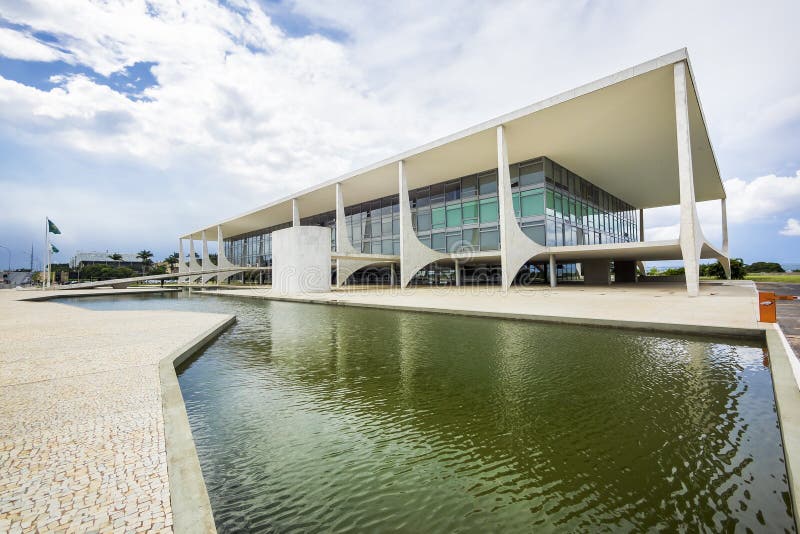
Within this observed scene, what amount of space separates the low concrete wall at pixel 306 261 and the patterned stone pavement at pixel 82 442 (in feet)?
65.9

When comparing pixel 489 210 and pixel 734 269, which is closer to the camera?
pixel 489 210

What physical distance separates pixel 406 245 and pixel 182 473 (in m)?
25.3

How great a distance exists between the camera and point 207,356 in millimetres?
7129

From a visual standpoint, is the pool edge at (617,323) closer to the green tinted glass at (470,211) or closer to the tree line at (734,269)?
the green tinted glass at (470,211)

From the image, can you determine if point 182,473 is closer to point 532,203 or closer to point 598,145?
point 532,203

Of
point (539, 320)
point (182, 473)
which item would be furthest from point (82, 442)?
point (539, 320)

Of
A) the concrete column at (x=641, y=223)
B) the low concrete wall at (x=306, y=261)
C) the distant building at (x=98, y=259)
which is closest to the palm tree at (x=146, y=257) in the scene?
the distant building at (x=98, y=259)

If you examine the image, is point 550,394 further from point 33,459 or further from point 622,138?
point 622,138

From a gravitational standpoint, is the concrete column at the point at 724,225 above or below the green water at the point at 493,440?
above

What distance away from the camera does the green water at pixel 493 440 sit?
97.9 inches

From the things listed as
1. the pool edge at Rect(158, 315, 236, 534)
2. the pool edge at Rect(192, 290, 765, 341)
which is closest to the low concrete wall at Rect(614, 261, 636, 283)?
the pool edge at Rect(192, 290, 765, 341)

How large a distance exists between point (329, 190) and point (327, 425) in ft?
106

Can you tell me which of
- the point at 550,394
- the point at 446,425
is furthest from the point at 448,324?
the point at 446,425

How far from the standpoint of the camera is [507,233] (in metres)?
21.5
